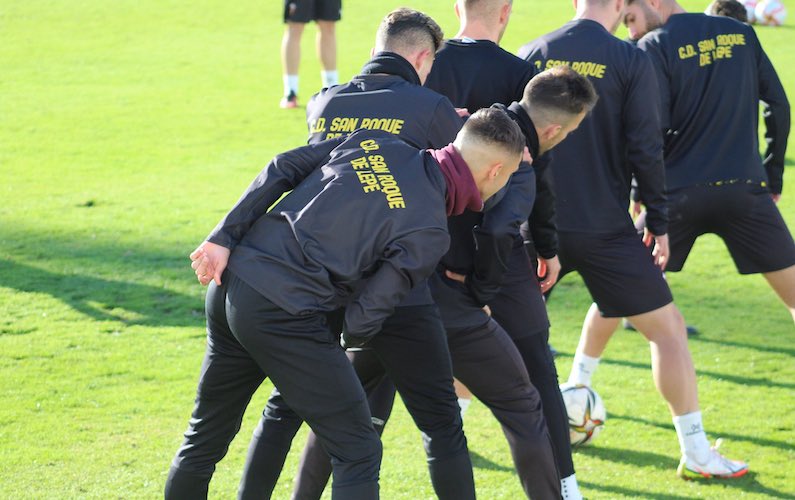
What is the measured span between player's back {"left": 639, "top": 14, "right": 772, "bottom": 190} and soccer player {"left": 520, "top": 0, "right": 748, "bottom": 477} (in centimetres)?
62

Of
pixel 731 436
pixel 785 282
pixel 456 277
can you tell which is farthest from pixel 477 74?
pixel 731 436

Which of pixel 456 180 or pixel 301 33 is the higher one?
pixel 456 180

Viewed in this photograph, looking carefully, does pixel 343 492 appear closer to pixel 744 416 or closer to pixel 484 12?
pixel 484 12

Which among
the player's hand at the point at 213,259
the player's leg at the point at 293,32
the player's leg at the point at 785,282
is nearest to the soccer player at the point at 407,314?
the player's hand at the point at 213,259

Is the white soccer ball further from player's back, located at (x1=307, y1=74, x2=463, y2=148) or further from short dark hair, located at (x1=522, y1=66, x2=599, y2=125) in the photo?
player's back, located at (x1=307, y1=74, x2=463, y2=148)

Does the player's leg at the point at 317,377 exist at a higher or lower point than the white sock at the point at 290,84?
higher

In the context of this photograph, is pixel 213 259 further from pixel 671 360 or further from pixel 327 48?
pixel 327 48

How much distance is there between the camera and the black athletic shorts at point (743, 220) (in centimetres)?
595

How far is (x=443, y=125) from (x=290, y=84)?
33.5ft

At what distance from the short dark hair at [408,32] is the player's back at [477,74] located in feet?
0.92

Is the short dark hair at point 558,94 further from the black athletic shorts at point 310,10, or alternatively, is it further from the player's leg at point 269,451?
the black athletic shorts at point 310,10

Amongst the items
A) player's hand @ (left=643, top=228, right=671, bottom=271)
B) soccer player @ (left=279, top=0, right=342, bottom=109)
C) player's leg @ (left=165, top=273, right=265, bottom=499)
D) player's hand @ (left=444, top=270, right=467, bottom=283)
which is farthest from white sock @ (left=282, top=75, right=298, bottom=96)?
player's leg @ (left=165, top=273, right=265, bottom=499)

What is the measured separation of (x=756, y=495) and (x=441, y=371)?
6.18ft

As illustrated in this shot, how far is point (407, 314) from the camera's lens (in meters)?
4.24
